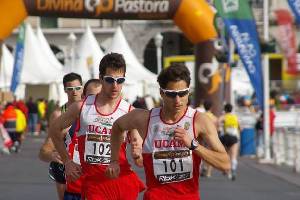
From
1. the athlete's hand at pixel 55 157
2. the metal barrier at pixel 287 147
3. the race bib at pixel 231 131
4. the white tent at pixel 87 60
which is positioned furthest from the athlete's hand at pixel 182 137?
the white tent at pixel 87 60

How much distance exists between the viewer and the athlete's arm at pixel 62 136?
777 centimetres

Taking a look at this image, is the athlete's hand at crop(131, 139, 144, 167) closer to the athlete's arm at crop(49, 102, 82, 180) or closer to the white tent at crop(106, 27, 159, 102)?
the athlete's arm at crop(49, 102, 82, 180)

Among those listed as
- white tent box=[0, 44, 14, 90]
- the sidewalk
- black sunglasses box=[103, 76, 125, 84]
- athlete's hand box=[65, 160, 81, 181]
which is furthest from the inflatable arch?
athlete's hand box=[65, 160, 81, 181]

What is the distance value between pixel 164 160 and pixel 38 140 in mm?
33219

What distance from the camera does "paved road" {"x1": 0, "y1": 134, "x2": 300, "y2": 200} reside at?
16230 mm

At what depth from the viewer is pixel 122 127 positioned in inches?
280

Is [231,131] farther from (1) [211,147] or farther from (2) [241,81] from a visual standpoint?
Answer: (2) [241,81]

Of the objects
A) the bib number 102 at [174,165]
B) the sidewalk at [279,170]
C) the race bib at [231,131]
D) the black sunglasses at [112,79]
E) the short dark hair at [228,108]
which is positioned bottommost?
the sidewalk at [279,170]

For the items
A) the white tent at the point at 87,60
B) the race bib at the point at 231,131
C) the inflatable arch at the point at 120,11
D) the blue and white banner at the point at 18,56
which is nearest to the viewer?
the race bib at the point at 231,131

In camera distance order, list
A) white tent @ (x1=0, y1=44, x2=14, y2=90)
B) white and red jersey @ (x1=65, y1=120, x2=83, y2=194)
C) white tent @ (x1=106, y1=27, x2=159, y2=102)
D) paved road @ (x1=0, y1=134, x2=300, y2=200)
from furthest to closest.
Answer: white tent @ (x1=106, y1=27, x2=159, y2=102)
white tent @ (x1=0, y1=44, x2=14, y2=90)
paved road @ (x1=0, y1=134, x2=300, y2=200)
white and red jersey @ (x1=65, y1=120, x2=83, y2=194)

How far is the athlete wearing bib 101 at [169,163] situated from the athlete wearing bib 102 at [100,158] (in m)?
1.14

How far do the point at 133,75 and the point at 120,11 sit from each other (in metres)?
16.3

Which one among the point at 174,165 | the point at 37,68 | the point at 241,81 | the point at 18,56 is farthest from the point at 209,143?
the point at 241,81

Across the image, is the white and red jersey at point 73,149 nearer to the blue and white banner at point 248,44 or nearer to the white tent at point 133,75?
the blue and white banner at point 248,44
